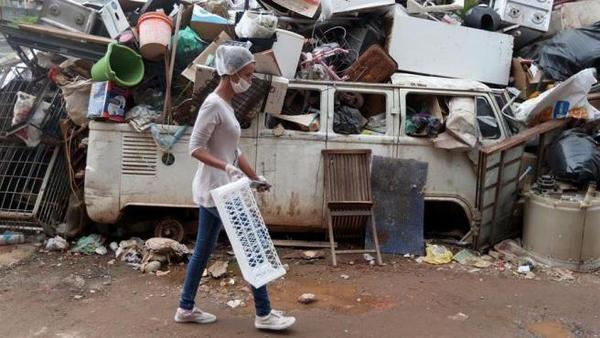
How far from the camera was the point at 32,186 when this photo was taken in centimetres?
583

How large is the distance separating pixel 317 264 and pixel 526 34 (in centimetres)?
428

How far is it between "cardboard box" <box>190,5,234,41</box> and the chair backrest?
1614 mm

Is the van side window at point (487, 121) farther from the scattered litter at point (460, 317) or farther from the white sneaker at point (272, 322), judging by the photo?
the white sneaker at point (272, 322)

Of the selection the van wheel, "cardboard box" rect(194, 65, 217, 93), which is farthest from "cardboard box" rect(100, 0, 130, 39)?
the van wheel

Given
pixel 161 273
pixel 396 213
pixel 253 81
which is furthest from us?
pixel 396 213

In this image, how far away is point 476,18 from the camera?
22.8ft

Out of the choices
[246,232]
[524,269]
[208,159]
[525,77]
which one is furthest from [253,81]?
[525,77]

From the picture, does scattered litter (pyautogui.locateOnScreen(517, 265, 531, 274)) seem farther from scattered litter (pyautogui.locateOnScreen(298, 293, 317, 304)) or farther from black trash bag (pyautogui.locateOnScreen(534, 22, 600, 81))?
black trash bag (pyautogui.locateOnScreen(534, 22, 600, 81))

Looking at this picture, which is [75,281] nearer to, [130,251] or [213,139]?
[130,251]

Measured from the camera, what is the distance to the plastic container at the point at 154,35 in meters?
5.50

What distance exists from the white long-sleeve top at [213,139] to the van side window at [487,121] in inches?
119

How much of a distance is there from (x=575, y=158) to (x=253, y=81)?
3149mm

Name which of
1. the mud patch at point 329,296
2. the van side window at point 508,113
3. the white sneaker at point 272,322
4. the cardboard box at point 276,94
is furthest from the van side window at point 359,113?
the white sneaker at point 272,322

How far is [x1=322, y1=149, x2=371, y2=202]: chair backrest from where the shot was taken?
5598 mm
